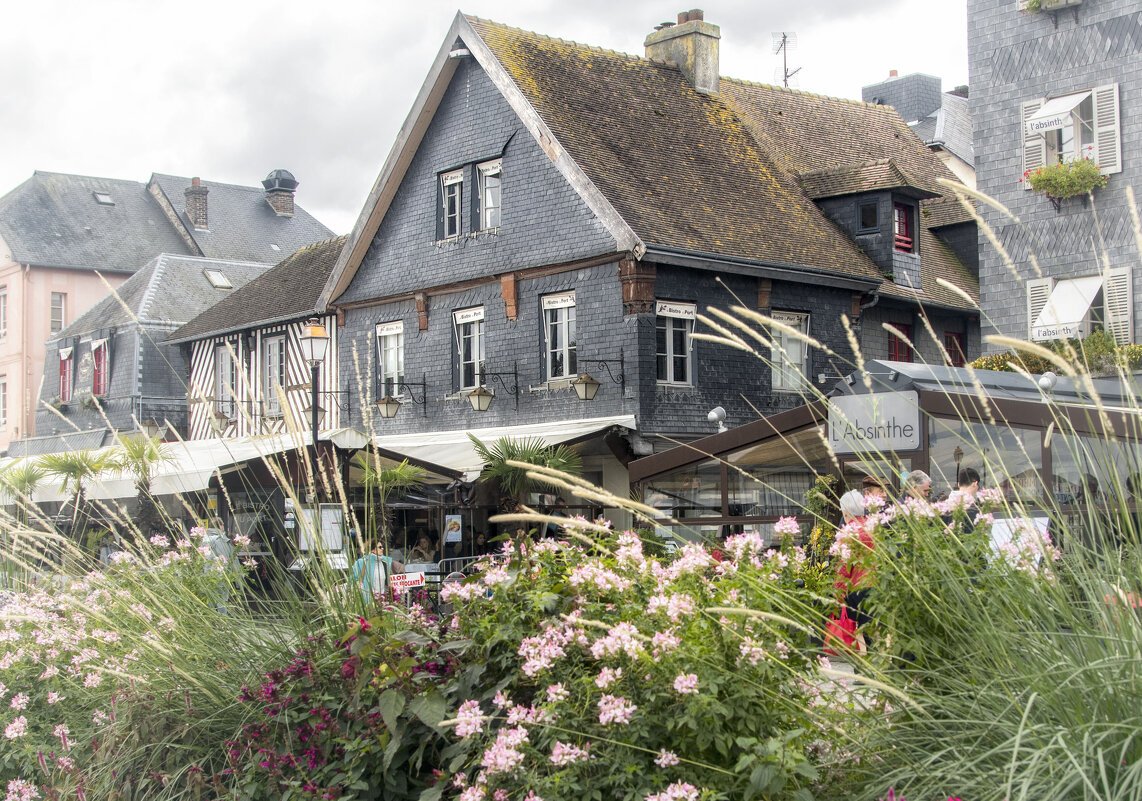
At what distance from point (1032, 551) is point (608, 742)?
119cm

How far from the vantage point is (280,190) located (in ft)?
156

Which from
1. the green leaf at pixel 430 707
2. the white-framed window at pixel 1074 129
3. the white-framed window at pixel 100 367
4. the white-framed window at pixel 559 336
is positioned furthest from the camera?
the white-framed window at pixel 100 367

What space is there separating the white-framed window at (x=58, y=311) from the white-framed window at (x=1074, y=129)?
3105 cm

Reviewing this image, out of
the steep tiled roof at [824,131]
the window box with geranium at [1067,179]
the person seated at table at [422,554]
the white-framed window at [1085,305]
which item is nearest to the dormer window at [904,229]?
the steep tiled roof at [824,131]

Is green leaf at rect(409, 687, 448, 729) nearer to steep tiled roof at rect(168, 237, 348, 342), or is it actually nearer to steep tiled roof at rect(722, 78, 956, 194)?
steep tiled roof at rect(722, 78, 956, 194)

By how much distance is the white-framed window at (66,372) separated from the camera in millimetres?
36312

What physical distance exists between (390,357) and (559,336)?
4610mm

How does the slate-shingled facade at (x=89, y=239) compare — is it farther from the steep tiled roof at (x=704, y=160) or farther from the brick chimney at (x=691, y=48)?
the steep tiled roof at (x=704, y=160)

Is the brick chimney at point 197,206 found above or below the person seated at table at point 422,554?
above

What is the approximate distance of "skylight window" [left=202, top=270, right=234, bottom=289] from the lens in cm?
3678

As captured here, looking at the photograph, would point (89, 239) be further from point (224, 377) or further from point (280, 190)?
point (224, 377)

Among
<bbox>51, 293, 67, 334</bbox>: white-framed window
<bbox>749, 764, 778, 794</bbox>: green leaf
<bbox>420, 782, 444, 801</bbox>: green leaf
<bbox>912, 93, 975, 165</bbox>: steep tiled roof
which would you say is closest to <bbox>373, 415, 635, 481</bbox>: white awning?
<bbox>420, 782, 444, 801</bbox>: green leaf

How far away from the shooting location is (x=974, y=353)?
2334cm

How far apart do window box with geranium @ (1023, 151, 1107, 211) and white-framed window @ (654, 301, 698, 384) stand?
17.4 ft
